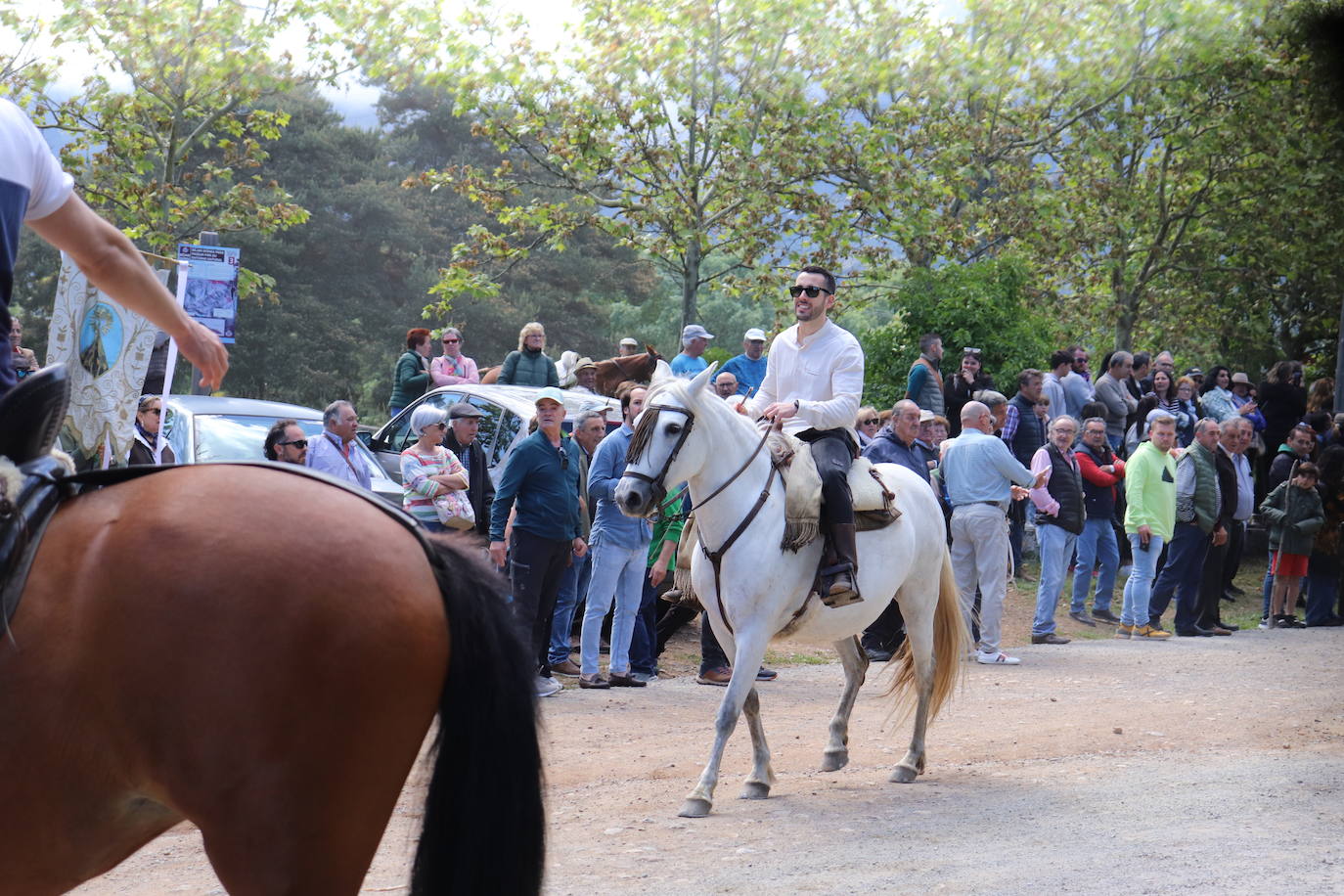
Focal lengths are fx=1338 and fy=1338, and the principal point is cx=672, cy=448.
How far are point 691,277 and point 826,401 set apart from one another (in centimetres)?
1249

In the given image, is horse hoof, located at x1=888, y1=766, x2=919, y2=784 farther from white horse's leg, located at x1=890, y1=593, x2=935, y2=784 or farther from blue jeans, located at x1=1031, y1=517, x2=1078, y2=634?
blue jeans, located at x1=1031, y1=517, x2=1078, y2=634

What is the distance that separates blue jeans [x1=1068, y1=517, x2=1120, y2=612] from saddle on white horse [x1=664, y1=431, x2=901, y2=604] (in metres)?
7.52

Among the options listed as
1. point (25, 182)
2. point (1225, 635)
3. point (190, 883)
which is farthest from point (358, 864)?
point (1225, 635)

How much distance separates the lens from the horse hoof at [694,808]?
697 centimetres

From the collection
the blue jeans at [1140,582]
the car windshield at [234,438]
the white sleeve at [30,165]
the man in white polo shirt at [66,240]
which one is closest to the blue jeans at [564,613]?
the car windshield at [234,438]

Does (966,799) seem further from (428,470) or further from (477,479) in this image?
(477,479)

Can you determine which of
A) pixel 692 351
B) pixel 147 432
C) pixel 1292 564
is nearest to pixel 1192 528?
pixel 1292 564

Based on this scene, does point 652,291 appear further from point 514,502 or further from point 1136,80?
point 514,502

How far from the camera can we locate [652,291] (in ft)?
155

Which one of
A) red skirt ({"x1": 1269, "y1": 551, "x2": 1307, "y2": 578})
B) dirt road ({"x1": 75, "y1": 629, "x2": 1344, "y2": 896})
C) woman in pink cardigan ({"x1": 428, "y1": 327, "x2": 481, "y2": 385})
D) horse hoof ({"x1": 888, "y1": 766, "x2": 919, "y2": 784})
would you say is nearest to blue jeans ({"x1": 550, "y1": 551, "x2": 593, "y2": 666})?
dirt road ({"x1": 75, "y1": 629, "x2": 1344, "y2": 896})

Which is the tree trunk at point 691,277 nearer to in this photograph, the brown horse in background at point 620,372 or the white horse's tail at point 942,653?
the brown horse in background at point 620,372

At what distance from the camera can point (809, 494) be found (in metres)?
7.80

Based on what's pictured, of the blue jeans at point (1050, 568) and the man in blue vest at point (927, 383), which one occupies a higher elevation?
the man in blue vest at point (927, 383)

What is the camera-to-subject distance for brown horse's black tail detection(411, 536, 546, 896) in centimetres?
291
